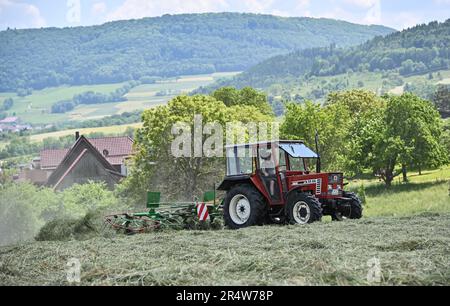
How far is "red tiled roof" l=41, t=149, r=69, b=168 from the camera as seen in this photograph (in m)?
85.0

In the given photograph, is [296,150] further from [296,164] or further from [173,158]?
[173,158]

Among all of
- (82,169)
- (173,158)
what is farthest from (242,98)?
(173,158)

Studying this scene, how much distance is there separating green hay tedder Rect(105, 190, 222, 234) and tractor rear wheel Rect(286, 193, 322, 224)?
7.92ft

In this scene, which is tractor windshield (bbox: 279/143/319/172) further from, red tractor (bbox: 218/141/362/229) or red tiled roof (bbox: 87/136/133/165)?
red tiled roof (bbox: 87/136/133/165)

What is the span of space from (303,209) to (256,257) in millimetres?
7402

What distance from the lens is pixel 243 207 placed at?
2033 cm

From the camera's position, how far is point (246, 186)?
20.4 metres

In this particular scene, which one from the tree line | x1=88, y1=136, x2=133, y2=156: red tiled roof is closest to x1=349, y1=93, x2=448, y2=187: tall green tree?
the tree line

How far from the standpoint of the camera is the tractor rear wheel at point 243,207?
19.8 meters

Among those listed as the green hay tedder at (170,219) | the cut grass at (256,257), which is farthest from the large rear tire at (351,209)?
A: the green hay tedder at (170,219)

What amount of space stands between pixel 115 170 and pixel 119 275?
214 feet

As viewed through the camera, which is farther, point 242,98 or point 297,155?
point 242,98
